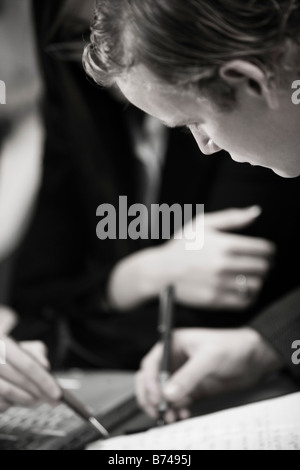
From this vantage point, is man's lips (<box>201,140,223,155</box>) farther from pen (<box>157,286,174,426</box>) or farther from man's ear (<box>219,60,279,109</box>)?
pen (<box>157,286,174,426</box>)

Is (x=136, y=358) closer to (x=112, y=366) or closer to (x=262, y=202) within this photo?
(x=112, y=366)

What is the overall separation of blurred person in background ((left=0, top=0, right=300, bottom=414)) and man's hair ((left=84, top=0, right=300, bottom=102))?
12.0 inches

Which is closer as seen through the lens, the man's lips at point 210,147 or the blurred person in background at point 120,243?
the man's lips at point 210,147

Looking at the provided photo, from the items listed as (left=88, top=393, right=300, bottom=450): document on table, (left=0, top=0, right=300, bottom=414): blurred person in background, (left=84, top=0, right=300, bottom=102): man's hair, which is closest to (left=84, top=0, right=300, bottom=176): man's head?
Result: (left=84, top=0, right=300, bottom=102): man's hair

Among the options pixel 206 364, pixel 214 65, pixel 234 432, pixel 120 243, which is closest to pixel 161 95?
pixel 214 65

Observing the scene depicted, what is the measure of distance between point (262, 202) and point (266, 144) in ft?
1.20

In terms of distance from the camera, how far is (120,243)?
907 millimetres

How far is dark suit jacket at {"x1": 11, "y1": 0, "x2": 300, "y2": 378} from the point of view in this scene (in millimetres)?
762

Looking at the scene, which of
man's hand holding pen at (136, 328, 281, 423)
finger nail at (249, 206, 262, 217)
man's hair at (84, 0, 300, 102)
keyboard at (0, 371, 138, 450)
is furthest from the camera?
finger nail at (249, 206, 262, 217)

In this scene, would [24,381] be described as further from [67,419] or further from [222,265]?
[222,265]

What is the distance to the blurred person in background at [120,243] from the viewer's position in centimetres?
77

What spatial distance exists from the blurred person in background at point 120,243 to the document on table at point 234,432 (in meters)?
0.23

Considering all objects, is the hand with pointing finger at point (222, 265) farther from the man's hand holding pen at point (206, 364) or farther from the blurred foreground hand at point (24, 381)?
the blurred foreground hand at point (24, 381)

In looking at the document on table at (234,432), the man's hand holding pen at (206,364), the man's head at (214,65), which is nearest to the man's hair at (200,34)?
the man's head at (214,65)
